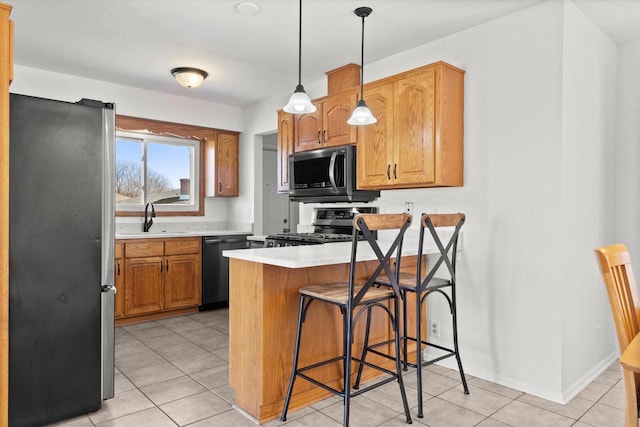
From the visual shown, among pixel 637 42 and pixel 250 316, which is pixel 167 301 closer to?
pixel 250 316

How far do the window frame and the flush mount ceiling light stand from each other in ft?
3.21

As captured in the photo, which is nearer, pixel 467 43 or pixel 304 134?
pixel 467 43

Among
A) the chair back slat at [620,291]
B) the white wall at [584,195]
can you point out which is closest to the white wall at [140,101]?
the white wall at [584,195]


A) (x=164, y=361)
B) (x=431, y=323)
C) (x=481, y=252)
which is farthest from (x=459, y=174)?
(x=164, y=361)

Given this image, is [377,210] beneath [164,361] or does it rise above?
above

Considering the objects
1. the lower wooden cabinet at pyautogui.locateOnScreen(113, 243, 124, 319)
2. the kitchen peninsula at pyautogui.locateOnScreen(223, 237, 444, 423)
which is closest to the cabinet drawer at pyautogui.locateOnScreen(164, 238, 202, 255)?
the lower wooden cabinet at pyautogui.locateOnScreen(113, 243, 124, 319)

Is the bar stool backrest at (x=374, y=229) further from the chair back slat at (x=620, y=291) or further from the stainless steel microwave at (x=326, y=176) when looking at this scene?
the stainless steel microwave at (x=326, y=176)

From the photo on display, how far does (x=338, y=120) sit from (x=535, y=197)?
1.71 metres

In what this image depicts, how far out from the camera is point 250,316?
2.31 m

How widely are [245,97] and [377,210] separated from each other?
2.31 m

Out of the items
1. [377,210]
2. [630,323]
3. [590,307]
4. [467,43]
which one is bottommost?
[590,307]

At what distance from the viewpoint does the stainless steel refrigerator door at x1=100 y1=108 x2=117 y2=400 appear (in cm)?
234

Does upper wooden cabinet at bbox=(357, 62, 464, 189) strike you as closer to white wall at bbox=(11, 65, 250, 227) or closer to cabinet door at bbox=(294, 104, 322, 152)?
cabinet door at bbox=(294, 104, 322, 152)

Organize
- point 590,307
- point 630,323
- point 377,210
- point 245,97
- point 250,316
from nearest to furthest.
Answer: point 630,323 < point 250,316 < point 590,307 < point 377,210 < point 245,97
